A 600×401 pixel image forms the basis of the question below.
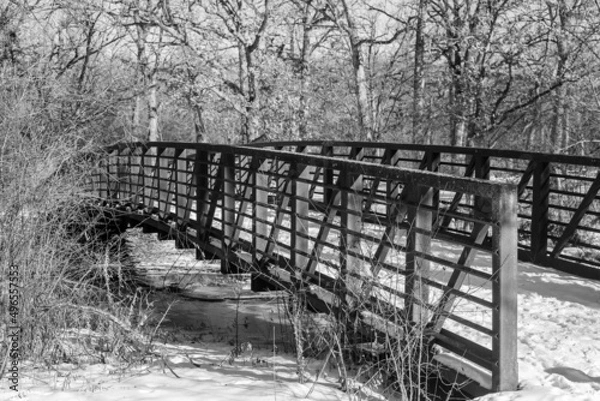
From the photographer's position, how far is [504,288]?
4.94m

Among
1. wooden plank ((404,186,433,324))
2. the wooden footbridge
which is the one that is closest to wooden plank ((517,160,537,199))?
the wooden footbridge

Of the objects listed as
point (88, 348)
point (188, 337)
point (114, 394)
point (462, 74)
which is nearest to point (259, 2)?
point (462, 74)

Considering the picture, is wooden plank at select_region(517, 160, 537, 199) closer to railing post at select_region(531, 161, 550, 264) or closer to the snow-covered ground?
railing post at select_region(531, 161, 550, 264)

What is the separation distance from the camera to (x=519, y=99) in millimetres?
19078

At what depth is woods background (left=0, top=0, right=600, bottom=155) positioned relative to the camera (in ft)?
53.3

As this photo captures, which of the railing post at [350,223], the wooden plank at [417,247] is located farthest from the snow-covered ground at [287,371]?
the railing post at [350,223]

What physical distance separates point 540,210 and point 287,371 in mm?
4159

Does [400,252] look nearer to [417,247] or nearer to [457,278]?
[417,247]

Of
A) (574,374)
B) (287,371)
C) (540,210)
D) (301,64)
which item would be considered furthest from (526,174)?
(301,64)

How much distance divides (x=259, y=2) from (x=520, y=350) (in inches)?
770

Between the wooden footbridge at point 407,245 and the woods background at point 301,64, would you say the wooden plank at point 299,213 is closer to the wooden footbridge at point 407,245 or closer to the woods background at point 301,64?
the wooden footbridge at point 407,245

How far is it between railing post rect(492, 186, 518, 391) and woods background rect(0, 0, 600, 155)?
6.83 meters

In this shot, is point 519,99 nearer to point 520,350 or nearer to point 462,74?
point 462,74

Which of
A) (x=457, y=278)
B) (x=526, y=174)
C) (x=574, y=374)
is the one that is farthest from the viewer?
(x=526, y=174)
